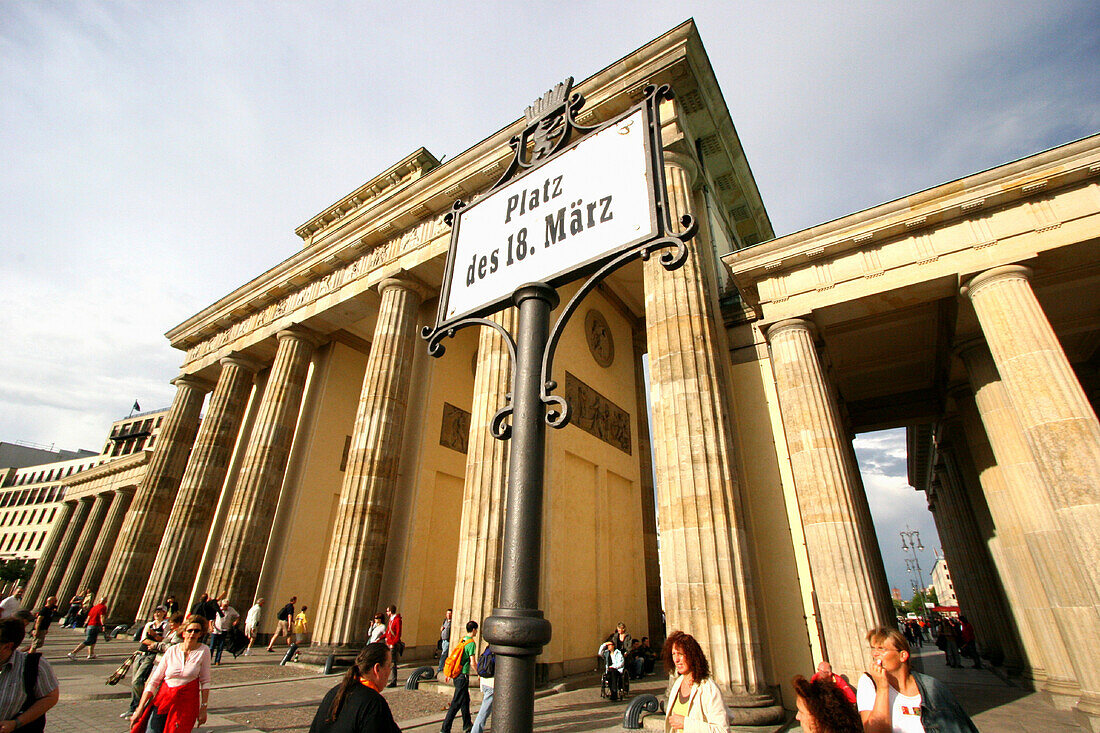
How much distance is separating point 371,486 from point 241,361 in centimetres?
1159

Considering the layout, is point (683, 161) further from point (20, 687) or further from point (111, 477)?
point (111, 477)

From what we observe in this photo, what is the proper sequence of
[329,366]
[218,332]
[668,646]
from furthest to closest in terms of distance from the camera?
[218,332] → [329,366] → [668,646]

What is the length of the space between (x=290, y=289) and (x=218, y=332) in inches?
235

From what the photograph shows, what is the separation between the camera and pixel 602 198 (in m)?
2.26

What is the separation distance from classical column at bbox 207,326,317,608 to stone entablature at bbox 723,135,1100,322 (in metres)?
14.8

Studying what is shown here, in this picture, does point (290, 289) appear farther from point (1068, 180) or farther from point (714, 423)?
point (1068, 180)

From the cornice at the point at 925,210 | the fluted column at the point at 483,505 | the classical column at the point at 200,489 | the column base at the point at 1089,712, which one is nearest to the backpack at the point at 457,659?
the fluted column at the point at 483,505

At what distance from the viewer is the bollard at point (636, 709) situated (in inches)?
262

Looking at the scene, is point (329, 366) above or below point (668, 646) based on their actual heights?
above

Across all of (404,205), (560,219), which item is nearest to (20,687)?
(560,219)

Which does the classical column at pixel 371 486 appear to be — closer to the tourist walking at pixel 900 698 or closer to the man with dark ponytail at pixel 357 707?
the man with dark ponytail at pixel 357 707

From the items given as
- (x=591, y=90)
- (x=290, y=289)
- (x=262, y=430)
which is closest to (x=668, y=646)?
(x=591, y=90)

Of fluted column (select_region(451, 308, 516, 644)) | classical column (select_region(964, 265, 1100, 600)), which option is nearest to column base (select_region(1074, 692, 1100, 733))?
classical column (select_region(964, 265, 1100, 600))

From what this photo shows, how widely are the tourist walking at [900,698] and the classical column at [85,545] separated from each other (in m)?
34.3
